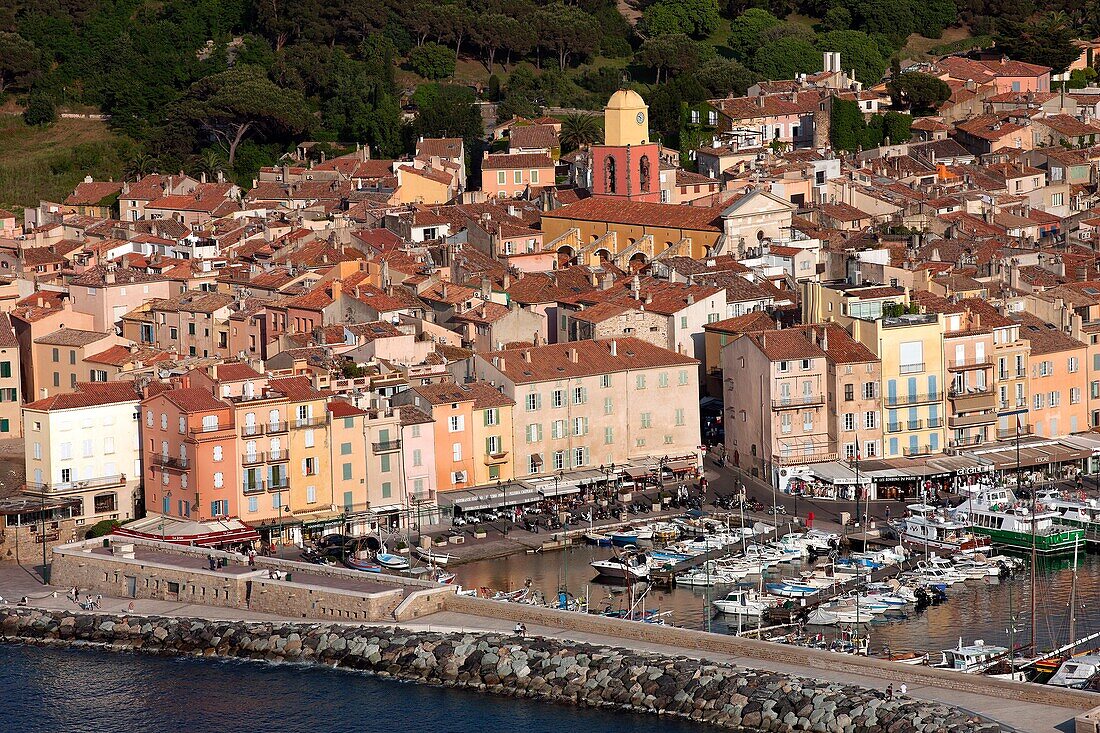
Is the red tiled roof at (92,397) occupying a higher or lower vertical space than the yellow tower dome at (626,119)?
lower

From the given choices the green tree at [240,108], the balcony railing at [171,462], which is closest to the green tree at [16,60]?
the green tree at [240,108]

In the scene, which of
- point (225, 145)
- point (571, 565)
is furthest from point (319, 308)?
point (225, 145)

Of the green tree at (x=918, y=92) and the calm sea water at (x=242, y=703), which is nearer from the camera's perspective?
the calm sea water at (x=242, y=703)

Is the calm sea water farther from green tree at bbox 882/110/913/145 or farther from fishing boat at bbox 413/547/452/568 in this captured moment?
green tree at bbox 882/110/913/145

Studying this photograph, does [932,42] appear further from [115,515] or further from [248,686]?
[248,686]

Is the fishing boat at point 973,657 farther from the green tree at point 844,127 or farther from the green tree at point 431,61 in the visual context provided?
the green tree at point 431,61

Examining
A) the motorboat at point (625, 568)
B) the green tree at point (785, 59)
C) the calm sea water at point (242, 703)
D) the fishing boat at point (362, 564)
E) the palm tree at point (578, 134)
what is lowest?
the calm sea water at point (242, 703)

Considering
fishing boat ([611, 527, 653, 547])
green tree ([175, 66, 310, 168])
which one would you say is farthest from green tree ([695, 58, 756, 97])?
fishing boat ([611, 527, 653, 547])
